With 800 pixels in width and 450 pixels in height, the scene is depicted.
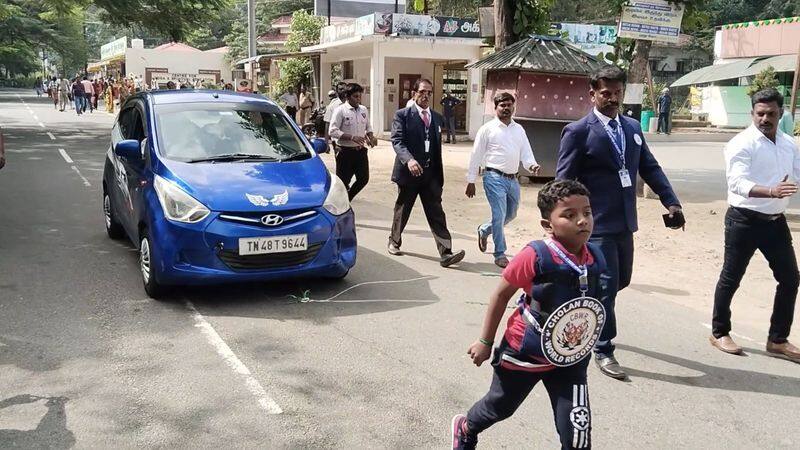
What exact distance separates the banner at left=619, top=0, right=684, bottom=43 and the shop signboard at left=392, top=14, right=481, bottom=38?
12.5 metres

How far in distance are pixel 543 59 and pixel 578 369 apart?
11004mm

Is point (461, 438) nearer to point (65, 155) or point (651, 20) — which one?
point (651, 20)

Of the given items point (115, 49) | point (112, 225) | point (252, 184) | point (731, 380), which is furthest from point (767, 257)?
point (115, 49)

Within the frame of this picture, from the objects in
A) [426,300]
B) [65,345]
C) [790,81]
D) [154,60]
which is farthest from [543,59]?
[154,60]

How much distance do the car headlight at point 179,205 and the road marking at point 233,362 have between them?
73 centimetres

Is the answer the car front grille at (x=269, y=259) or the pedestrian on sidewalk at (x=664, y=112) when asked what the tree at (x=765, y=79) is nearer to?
the pedestrian on sidewalk at (x=664, y=112)

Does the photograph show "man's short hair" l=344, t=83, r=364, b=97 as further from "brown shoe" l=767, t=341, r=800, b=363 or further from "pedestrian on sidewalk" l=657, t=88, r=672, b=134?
"pedestrian on sidewalk" l=657, t=88, r=672, b=134

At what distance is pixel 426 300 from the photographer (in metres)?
6.36

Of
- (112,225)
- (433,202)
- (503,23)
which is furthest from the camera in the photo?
(503,23)

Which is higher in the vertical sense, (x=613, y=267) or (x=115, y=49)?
(x=115, y=49)

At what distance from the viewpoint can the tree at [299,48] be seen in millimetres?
32031

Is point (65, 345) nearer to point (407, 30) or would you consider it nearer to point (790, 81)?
point (407, 30)

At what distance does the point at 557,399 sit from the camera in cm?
311

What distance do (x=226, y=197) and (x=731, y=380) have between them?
3.83 m
